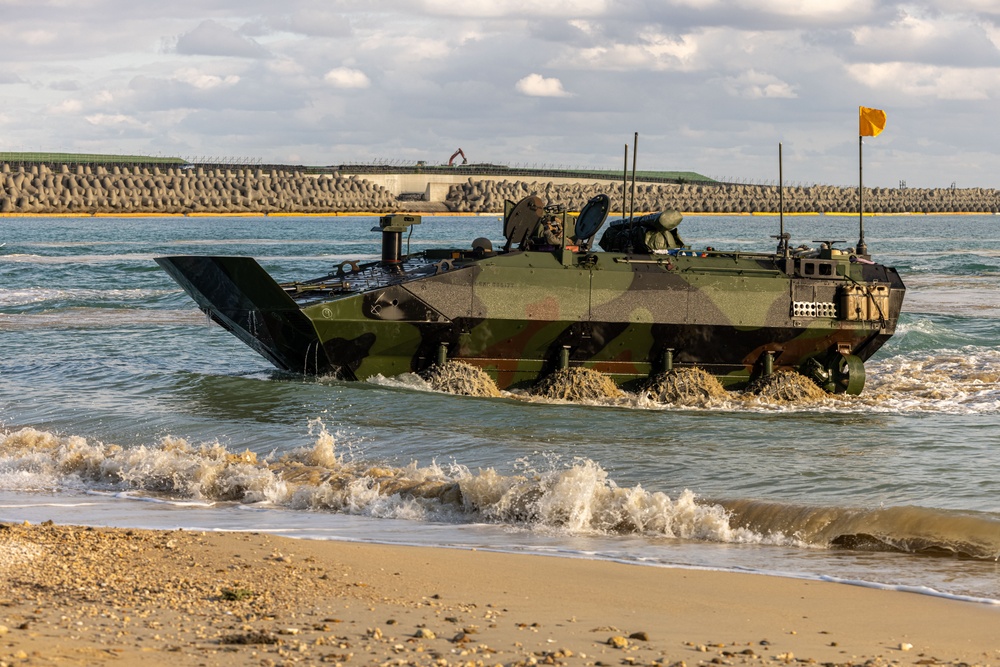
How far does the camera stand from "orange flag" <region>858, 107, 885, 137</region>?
17125mm

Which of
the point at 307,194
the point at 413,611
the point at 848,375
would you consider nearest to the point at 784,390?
the point at 848,375

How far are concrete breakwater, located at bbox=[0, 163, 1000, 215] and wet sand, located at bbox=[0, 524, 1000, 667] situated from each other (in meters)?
72.5

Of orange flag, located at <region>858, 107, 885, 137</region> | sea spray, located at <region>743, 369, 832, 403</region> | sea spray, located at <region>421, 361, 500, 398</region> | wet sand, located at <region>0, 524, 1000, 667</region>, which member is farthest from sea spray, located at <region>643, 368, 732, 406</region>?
wet sand, located at <region>0, 524, 1000, 667</region>

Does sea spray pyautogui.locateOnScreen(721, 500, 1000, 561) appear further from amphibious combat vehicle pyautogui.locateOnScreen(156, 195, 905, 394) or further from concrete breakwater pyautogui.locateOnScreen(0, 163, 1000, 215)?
concrete breakwater pyautogui.locateOnScreen(0, 163, 1000, 215)

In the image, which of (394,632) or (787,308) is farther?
(787,308)

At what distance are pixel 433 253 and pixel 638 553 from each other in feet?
27.8

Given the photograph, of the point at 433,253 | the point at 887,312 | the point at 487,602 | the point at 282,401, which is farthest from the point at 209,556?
the point at 887,312

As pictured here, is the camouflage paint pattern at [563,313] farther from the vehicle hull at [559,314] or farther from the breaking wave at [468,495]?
the breaking wave at [468,495]

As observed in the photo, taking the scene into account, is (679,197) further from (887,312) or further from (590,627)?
(590,627)

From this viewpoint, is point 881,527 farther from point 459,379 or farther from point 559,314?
point 459,379

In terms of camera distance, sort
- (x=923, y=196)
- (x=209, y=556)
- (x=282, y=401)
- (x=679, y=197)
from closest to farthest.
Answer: (x=209, y=556), (x=282, y=401), (x=679, y=197), (x=923, y=196)

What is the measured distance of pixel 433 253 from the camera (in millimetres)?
16219

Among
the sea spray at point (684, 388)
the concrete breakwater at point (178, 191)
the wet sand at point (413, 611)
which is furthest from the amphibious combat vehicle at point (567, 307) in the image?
the concrete breakwater at point (178, 191)

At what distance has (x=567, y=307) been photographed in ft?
48.8
